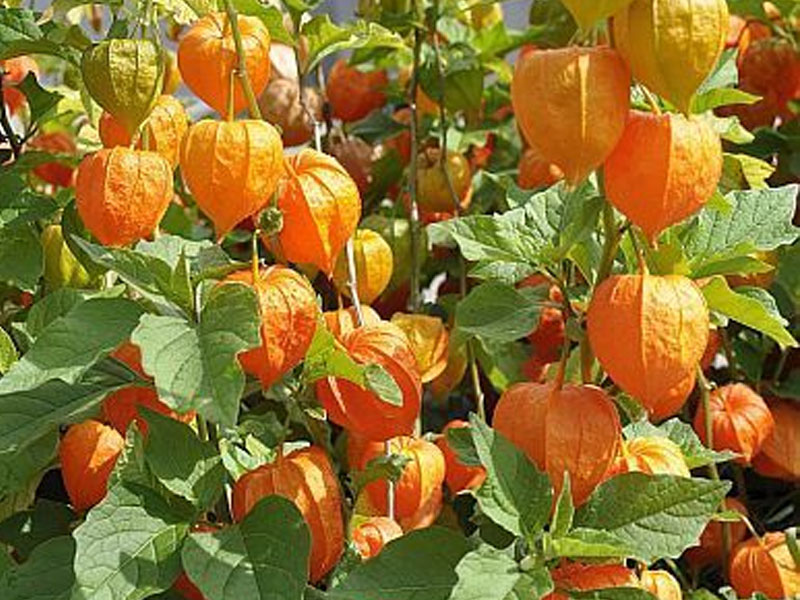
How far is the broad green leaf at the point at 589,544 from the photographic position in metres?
0.71

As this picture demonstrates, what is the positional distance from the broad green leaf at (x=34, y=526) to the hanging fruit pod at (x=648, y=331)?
448mm

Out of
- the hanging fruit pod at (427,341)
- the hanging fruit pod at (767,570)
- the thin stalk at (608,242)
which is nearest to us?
the thin stalk at (608,242)

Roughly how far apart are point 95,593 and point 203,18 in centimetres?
36

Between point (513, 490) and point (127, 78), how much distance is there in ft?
1.10

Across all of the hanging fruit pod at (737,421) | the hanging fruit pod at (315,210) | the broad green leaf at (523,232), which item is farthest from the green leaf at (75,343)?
the hanging fruit pod at (737,421)

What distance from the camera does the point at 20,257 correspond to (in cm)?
109

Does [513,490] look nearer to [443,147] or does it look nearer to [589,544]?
→ [589,544]

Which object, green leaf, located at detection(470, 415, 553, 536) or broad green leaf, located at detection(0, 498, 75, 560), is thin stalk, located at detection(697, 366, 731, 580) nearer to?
green leaf, located at detection(470, 415, 553, 536)

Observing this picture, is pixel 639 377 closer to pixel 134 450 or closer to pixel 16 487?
pixel 134 450

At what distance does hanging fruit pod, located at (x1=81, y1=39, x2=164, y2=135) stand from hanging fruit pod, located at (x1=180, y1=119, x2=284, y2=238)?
0.27ft

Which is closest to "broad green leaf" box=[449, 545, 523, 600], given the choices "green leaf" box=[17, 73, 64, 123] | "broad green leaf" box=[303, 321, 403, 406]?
"broad green leaf" box=[303, 321, 403, 406]

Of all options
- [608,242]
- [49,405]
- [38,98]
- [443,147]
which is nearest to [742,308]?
[608,242]

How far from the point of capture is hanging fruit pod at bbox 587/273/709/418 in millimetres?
708

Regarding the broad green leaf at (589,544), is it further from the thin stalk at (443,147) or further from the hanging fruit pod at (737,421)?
the thin stalk at (443,147)
